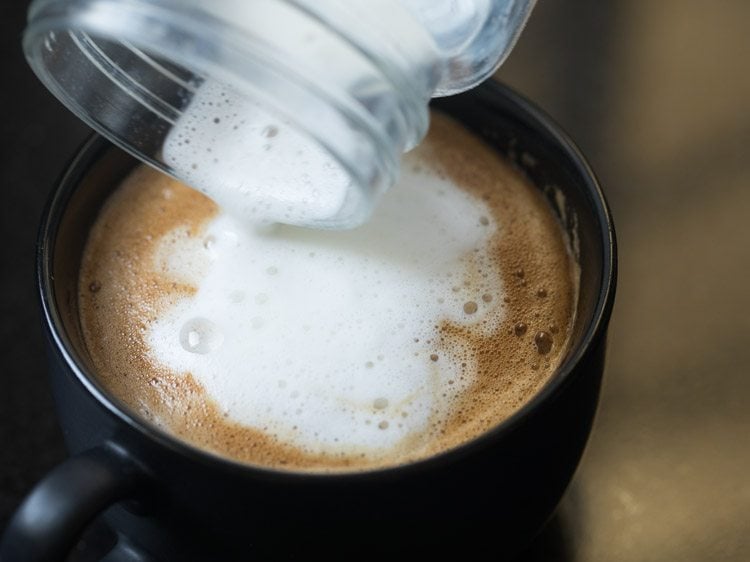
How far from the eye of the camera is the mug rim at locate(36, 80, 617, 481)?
21.8 inches

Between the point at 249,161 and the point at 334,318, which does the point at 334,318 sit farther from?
the point at 249,161

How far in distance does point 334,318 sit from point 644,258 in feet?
1.10

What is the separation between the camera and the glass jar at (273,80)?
0.55m

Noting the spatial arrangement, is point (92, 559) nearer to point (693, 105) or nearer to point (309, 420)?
point (309, 420)

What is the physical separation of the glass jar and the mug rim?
4 cm

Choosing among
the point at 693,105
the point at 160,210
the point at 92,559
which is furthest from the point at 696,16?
the point at 92,559

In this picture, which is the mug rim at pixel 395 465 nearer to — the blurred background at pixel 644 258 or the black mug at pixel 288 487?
the black mug at pixel 288 487

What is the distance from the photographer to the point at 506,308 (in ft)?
2.29

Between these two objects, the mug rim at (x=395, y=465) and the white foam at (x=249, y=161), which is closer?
the mug rim at (x=395, y=465)

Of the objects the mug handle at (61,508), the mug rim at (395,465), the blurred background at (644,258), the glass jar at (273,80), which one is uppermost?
the glass jar at (273,80)

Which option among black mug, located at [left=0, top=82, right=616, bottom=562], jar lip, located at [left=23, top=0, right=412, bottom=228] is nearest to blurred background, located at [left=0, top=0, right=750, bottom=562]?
black mug, located at [left=0, top=82, right=616, bottom=562]

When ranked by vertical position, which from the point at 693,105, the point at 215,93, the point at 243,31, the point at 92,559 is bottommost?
the point at 92,559

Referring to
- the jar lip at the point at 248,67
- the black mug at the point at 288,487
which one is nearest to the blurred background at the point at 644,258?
the black mug at the point at 288,487

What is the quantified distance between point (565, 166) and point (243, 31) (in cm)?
25
